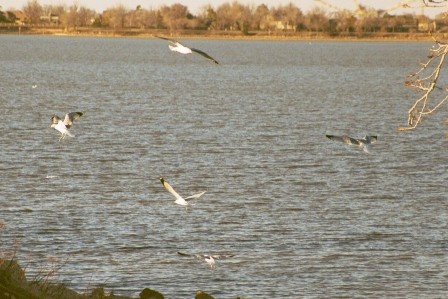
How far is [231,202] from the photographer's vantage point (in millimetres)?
32625

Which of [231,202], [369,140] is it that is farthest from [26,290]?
[231,202]

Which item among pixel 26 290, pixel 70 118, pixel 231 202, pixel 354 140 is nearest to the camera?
pixel 26 290

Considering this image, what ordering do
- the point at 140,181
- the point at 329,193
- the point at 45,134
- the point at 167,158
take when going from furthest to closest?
the point at 45,134 → the point at 167,158 → the point at 140,181 → the point at 329,193

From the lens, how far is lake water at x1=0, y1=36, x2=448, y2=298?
77.2 ft

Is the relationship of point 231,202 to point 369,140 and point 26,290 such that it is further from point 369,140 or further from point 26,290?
point 26,290

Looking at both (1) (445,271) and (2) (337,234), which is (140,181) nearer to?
(2) (337,234)

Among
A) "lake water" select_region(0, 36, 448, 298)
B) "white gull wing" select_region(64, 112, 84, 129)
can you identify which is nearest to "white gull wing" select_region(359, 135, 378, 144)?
"white gull wing" select_region(64, 112, 84, 129)

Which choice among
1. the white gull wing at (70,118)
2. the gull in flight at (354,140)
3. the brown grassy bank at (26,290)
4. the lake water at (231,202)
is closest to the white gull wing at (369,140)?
the gull in flight at (354,140)

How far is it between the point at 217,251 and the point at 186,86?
269 ft

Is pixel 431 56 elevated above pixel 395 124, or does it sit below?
above

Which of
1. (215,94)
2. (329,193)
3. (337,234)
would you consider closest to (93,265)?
(337,234)

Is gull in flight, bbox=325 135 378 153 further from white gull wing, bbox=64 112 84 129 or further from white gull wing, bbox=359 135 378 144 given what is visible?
white gull wing, bbox=64 112 84 129

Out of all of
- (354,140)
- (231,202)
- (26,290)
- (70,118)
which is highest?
(354,140)

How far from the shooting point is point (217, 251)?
25.6 m
